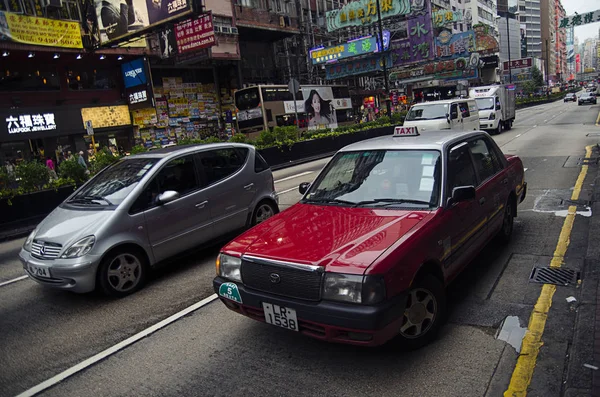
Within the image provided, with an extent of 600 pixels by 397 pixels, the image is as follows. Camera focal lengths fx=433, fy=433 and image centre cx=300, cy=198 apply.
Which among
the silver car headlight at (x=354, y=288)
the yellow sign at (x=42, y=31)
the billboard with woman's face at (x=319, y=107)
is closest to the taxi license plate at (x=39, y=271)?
the silver car headlight at (x=354, y=288)

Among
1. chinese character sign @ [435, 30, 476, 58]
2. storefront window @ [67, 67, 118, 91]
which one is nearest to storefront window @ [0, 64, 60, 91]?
storefront window @ [67, 67, 118, 91]

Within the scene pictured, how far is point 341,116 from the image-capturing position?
37500 millimetres

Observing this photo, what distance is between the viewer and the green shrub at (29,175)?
35.3 feet

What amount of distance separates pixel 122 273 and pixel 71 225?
2.70ft

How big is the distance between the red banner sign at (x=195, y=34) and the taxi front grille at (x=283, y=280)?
68.6 feet

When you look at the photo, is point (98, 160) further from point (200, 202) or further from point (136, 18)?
point (136, 18)

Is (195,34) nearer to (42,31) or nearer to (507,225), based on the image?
(42,31)

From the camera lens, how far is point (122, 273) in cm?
526

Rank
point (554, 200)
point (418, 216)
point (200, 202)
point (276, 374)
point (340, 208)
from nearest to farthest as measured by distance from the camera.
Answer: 1. point (276, 374)
2. point (418, 216)
3. point (340, 208)
4. point (200, 202)
5. point (554, 200)

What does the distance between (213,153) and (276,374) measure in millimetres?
3984

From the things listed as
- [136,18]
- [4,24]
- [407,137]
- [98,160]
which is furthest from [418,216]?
[4,24]

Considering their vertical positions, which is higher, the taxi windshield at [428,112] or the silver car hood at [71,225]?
the taxi windshield at [428,112]

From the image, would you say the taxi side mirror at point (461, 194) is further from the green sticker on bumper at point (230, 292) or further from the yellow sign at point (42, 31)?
the yellow sign at point (42, 31)

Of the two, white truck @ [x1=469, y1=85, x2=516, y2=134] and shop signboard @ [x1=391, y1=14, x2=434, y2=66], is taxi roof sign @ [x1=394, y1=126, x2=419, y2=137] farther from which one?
shop signboard @ [x1=391, y1=14, x2=434, y2=66]
